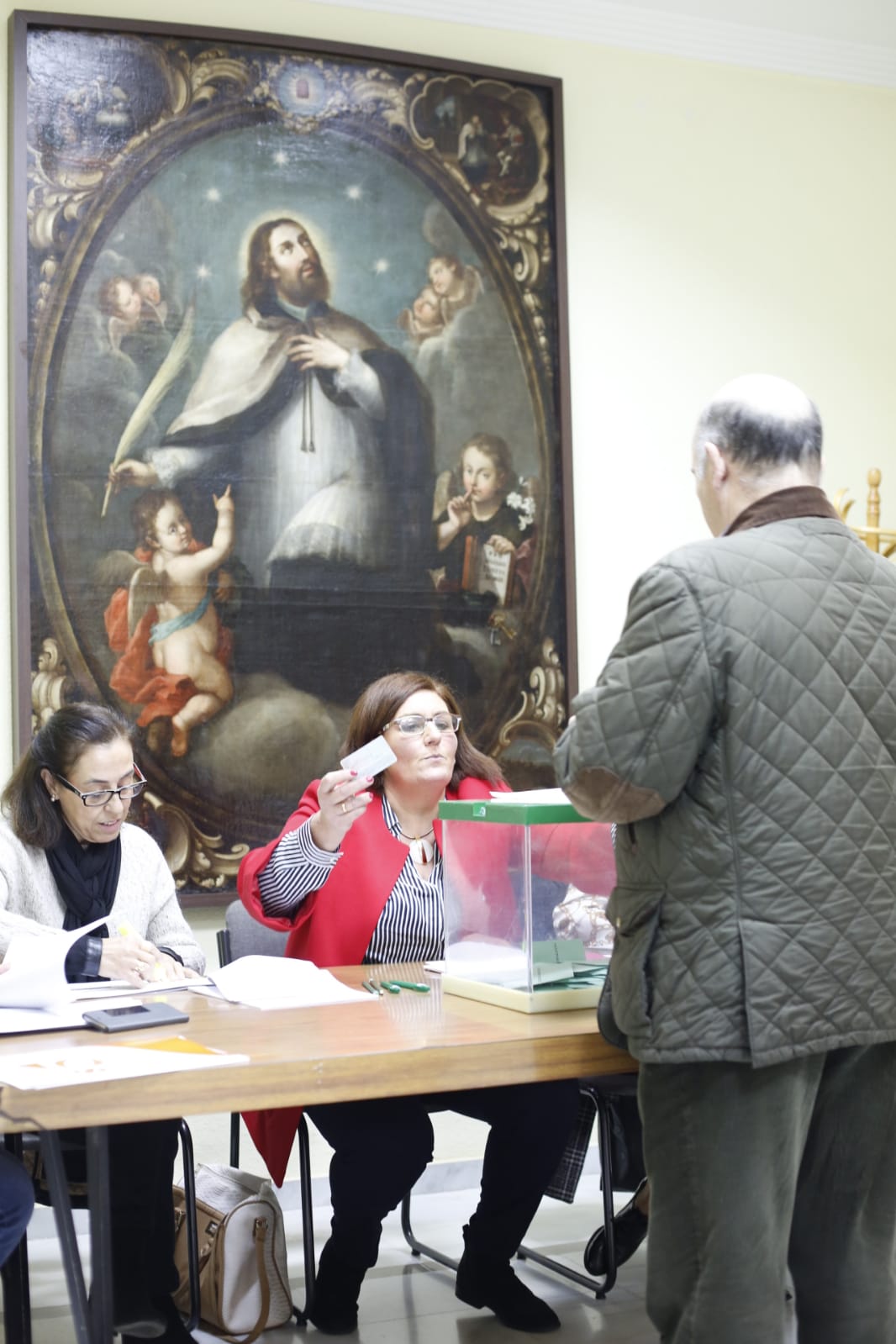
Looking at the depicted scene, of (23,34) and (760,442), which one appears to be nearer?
(760,442)

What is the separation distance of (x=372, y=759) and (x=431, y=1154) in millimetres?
781

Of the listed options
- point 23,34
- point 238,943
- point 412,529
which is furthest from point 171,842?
point 23,34

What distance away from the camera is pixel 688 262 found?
4426 mm

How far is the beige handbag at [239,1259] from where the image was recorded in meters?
2.83

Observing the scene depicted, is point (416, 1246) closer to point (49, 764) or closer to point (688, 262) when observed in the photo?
point (49, 764)

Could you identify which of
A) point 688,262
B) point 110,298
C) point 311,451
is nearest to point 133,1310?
point 311,451

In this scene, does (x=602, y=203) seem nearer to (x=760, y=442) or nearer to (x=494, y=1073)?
(x=760, y=442)

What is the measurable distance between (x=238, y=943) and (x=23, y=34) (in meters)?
2.35

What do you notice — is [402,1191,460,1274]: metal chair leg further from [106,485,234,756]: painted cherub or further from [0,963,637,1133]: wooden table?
[106,485,234,756]: painted cherub

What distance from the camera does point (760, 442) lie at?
2.06m

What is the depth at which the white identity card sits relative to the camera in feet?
9.16

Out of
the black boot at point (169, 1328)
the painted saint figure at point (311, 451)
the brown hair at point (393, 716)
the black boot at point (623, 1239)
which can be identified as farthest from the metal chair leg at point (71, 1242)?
the painted saint figure at point (311, 451)

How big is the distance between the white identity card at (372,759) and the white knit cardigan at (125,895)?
55 cm

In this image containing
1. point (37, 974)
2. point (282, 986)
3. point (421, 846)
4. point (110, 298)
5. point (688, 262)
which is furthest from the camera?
point (688, 262)
